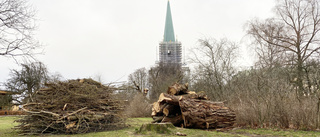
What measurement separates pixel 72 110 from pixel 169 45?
3656 inches

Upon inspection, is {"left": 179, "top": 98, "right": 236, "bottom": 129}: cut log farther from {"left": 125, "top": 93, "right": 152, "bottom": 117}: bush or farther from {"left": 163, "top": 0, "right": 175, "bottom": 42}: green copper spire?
{"left": 163, "top": 0, "right": 175, "bottom": 42}: green copper spire

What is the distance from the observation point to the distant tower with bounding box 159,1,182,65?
319 ft

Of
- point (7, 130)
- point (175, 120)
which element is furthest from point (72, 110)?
point (175, 120)

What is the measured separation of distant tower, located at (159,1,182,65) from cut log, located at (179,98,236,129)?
271 ft

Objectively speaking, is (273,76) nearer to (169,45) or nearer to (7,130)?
(7,130)

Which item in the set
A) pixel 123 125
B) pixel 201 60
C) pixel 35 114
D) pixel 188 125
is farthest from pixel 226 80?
pixel 35 114

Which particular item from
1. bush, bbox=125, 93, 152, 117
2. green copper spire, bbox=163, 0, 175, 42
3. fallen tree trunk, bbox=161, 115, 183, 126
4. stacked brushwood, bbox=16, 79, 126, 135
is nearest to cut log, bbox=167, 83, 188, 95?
fallen tree trunk, bbox=161, 115, 183, 126

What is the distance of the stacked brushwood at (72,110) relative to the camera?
7891 millimetres

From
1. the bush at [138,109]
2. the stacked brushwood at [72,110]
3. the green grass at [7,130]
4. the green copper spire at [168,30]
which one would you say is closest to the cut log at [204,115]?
the stacked brushwood at [72,110]

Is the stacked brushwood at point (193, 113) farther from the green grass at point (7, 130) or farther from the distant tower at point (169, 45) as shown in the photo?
the distant tower at point (169, 45)

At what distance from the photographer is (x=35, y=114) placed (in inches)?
305

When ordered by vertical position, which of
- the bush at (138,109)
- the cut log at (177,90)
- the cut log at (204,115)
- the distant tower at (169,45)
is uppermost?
→ the distant tower at (169,45)

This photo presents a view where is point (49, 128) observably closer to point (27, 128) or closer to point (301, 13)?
point (27, 128)

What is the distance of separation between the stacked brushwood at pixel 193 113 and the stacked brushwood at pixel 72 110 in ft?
5.81
